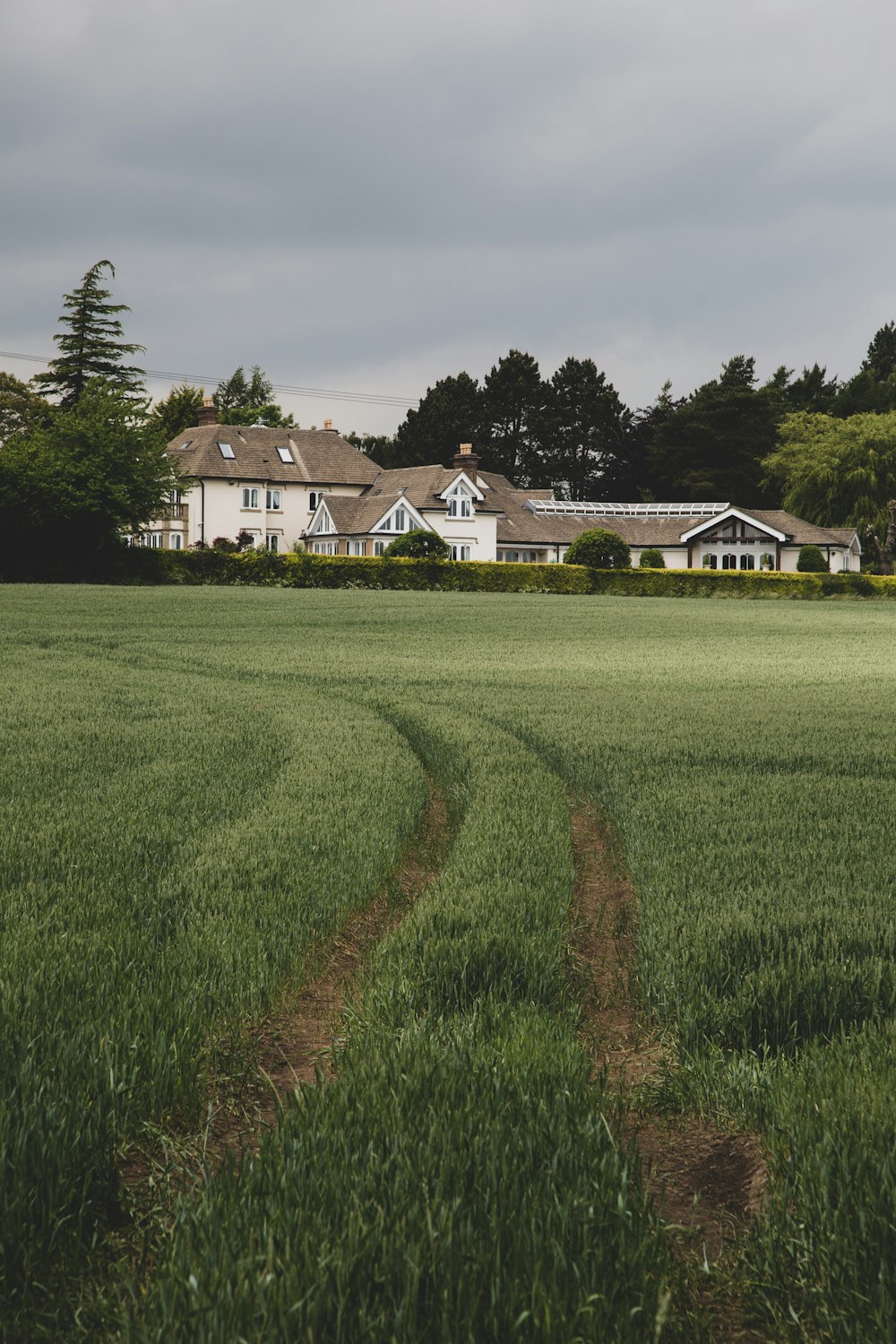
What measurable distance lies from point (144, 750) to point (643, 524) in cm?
6768

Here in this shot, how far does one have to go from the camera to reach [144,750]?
698 cm

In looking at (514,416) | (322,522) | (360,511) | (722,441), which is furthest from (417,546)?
(514,416)

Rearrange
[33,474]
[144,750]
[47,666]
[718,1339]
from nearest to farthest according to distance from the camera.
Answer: [718,1339] → [144,750] → [47,666] → [33,474]

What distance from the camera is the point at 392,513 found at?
5938 centimetres

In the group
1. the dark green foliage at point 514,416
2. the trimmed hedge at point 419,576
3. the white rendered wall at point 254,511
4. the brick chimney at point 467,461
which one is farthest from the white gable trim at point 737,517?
the dark green foliage at point 514,416

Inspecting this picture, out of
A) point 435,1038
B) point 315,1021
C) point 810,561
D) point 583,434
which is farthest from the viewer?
point 583,434

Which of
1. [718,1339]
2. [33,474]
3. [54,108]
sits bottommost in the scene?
[718,1339]

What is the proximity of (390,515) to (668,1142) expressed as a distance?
190ft

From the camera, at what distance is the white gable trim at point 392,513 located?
58844mm

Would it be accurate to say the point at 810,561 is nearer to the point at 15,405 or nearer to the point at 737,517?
the point at 737,517

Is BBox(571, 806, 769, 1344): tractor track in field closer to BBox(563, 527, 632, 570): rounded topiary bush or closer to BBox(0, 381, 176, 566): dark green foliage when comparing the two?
BBox(0, 381, 176, 566): dark green foliage

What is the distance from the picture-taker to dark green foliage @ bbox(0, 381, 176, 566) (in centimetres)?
3538

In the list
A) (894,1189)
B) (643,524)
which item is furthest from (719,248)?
(894,1189)

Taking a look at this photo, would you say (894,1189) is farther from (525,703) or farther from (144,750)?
(525,703)
